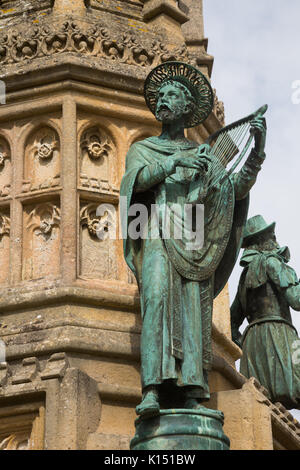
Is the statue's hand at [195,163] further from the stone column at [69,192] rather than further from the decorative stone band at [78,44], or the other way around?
the decorative stone band at [78,44]

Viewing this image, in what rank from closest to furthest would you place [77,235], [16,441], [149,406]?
[149,406]
[16,441]
[77,235]

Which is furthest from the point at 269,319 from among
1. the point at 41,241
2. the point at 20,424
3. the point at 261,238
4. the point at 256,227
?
the point at 20,424

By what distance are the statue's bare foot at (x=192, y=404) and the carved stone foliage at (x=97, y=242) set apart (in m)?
1.91

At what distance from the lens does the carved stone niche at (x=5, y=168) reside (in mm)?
11344

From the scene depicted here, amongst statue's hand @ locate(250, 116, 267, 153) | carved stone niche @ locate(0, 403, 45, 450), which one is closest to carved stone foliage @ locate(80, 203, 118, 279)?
carved stone niche @ locate(0, 403, 45, 450)

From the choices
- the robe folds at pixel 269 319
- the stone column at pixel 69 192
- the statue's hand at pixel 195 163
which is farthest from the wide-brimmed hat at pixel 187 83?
the robe folds at pixel 269 319

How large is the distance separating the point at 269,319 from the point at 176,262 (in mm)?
2820

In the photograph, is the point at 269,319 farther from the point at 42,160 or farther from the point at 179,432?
the point at 179,432

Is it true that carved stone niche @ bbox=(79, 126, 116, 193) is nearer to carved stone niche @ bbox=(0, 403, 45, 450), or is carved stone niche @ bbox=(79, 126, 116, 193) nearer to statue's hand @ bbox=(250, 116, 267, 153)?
statue's hand @ bbox=(250, 116, 267, 153)

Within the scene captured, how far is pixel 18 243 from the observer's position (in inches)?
434

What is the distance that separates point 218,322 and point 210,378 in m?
1.15

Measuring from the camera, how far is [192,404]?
930 cm

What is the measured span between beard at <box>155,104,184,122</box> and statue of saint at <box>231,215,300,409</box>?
2.54 metres
